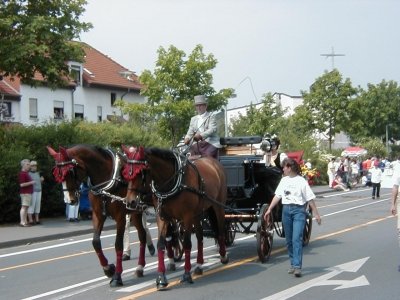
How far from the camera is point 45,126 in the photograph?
2312 cm

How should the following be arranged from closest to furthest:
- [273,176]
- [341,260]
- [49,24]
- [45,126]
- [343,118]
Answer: [341,260]
[273,176]
[49,24]
[45,126]
[343,118]

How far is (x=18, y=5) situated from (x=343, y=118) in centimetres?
3232

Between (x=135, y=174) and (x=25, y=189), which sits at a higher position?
(x=135, y=174)

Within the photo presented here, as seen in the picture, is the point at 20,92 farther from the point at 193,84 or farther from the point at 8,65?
the point at 8,65

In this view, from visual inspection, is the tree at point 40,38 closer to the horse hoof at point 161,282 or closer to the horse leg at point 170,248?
the horse leg at point 170,248

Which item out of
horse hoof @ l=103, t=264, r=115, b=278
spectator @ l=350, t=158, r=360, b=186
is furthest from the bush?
spectator @ l=350, t=158, r=360, b=186

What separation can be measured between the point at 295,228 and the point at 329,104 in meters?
40.3

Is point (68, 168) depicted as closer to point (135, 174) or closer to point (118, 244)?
point (135, 174)

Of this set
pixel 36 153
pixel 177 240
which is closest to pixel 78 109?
pixel 36 153

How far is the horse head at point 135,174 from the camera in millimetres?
8953

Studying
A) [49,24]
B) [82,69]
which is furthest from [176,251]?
[82,69]

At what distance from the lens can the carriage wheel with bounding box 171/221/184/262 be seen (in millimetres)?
10797

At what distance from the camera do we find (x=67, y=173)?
928 cm

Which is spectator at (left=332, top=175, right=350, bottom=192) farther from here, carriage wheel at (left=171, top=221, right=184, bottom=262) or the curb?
carriage wheel at (left=171, top=221, right=184, bottom=262)
